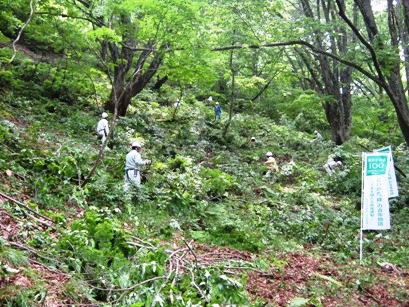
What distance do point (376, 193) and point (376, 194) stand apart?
22 millimetres

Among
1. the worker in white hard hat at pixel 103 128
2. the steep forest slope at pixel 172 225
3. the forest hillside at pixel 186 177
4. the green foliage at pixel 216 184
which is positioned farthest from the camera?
the worker in white hard hat at pixel 103 128

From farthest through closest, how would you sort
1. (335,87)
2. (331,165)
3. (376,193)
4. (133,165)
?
(335,87) → (331,165) → (133,165) → (376,193)

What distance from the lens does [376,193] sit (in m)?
8.84

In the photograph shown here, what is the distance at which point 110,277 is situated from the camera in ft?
13.5

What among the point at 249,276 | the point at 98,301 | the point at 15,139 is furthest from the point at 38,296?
the point at 15,139

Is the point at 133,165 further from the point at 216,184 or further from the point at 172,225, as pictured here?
the point at 216,184

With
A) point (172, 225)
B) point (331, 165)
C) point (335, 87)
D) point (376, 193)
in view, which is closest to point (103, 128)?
point (172, 225)

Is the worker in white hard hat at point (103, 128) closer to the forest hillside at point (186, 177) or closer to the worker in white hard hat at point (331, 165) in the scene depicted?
the forest hillside at point (186, 177)

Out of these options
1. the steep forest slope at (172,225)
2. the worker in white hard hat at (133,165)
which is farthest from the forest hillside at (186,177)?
the worker in white hard hat at (133,165)

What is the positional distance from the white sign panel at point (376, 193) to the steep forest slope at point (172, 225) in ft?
1.82

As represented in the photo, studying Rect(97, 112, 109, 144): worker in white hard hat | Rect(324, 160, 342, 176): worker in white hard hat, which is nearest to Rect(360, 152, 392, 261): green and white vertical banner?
Rect(324, 160, 342, 176): worker in white hard hat

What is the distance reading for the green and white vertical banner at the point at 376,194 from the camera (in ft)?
28.5

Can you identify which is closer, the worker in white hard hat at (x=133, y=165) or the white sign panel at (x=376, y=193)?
the white sign panel at (x=376, y=193)

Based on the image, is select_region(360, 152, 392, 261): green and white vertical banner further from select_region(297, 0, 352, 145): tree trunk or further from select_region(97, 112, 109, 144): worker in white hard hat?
select_region(97, 112, 109, 144): worker in white hard hat
